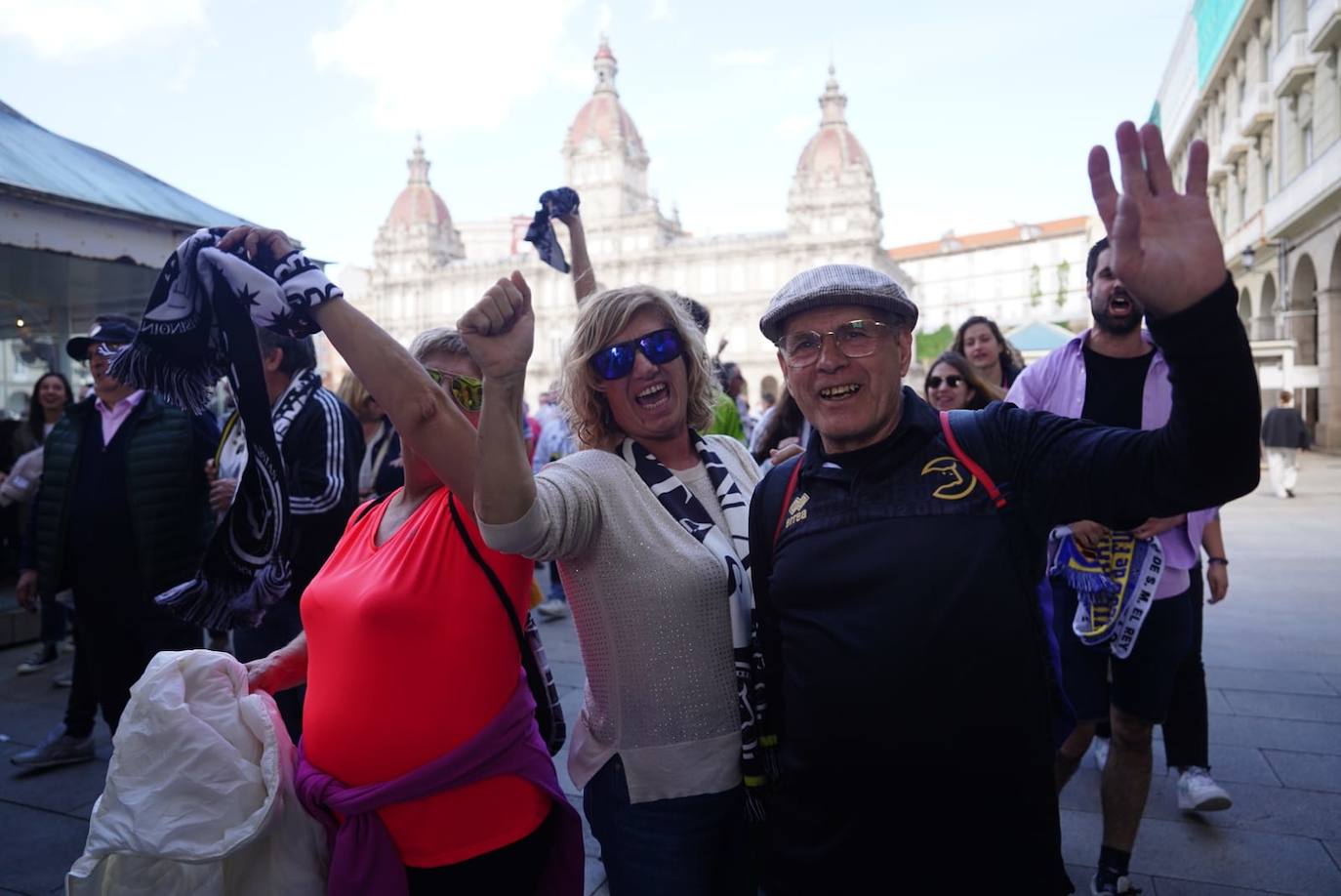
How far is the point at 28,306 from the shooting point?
8656 millimetres

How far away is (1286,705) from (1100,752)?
1368 millimetres

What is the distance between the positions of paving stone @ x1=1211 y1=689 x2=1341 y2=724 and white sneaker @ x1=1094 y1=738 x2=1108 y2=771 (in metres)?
0.95

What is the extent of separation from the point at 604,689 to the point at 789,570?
55cm

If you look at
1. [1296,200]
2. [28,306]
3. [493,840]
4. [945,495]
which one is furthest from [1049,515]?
[1296,200]

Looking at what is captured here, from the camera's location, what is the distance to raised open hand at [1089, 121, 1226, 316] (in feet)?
4.30

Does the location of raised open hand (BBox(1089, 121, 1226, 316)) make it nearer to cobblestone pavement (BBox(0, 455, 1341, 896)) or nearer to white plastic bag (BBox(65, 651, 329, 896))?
cobblestone pavement (BBox(0, 455, 1341, 896))

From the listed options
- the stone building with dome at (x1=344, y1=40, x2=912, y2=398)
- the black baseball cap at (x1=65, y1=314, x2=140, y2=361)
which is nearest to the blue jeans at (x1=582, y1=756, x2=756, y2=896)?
the black baseball cap at (x1=65, y1=314, x2=140, y2=361)

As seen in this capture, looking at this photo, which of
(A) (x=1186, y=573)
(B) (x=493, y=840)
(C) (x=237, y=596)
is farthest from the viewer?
(A) (x=1186, y=573)

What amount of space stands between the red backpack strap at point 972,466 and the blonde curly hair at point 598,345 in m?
0.77

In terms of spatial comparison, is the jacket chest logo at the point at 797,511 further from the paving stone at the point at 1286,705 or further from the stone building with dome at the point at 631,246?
the stone building with dome at the point at 631,246

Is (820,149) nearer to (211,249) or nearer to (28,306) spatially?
(28,306)

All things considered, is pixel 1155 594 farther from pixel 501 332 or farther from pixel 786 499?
pixel 501 332

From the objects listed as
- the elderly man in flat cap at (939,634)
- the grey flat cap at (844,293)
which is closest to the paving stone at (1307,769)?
the elderly man in flat cap at (939,634)

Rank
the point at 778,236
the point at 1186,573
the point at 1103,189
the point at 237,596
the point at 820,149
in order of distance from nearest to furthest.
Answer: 1. the point at 1103,189
2. the point at 237,596
3. the point at 1186,573
4. the point at 778,236
5. the point at 820,149
